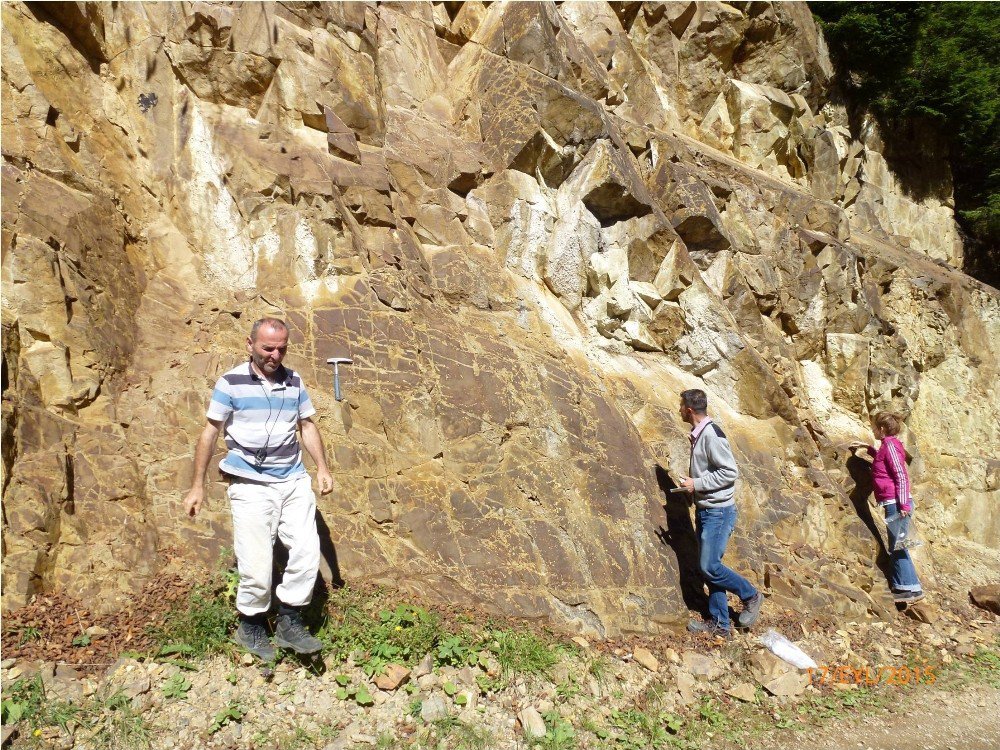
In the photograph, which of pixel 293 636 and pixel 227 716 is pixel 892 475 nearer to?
pixel 293 636

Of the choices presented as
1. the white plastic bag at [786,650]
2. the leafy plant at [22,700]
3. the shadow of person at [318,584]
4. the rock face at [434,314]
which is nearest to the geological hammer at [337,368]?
the rock face at [434,314]

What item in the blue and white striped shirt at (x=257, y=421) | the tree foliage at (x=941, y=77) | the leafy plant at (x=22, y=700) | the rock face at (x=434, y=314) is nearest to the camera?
the leafy plant at (x=22, y=700)

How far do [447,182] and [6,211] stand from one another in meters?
4.55

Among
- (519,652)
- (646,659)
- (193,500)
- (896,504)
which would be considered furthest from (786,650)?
(193,500)

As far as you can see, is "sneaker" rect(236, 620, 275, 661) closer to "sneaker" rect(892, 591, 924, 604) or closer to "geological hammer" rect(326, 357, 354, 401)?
"geological hammer" rect(326, 357, 354, 401)

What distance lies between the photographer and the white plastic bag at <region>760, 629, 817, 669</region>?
491 centimetres

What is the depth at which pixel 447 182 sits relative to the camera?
7500mm

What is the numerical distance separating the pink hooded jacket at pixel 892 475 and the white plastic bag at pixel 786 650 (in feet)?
8.79

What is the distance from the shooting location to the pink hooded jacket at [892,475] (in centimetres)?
672

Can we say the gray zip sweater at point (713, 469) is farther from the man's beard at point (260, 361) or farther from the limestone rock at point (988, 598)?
the limestone rock at point (988, 598)

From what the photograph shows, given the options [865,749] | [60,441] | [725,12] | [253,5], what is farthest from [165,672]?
[725,12]

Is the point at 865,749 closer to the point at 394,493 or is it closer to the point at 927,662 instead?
the point at 927,662

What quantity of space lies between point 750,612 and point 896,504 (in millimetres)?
2893
